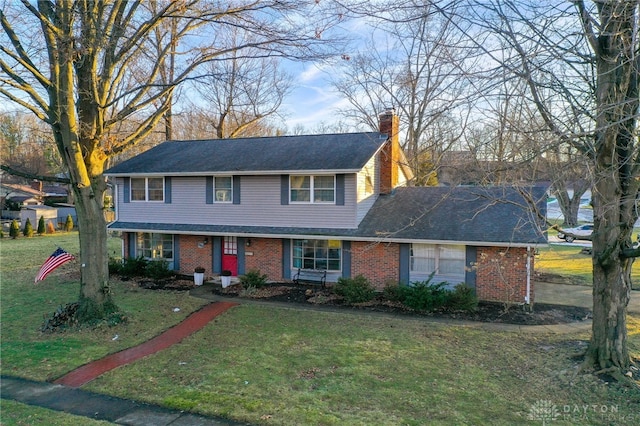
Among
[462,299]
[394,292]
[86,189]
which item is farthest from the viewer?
[394,292]

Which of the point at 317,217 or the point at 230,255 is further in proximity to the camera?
the point at 230,255

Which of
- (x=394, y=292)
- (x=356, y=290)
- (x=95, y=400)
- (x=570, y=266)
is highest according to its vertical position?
(x=356, y=290)

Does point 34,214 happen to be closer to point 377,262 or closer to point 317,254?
point 317,254

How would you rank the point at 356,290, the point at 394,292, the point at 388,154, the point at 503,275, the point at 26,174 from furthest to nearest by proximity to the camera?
the point at 388,154 < the point at 394,292 < the point at 356,290 < the point at 503,275 < the point at 26,174

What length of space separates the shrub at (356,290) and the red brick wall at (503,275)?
12.3 ft

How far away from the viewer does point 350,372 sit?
7.93m

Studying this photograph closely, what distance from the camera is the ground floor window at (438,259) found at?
1384 cm

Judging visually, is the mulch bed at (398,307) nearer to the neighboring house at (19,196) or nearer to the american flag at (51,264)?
the american flag at (51,264)

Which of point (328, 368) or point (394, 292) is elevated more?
point (394, 292)

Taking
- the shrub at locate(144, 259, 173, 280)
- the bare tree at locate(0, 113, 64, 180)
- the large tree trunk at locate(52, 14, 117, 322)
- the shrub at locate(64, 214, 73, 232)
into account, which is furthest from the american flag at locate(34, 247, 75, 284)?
the bare tree at locate(0, 113, 64, 180)

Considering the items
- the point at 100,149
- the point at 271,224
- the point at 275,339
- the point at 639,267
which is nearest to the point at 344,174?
the point at 271,224

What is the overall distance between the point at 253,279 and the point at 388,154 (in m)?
7.81

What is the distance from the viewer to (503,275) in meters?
13.0

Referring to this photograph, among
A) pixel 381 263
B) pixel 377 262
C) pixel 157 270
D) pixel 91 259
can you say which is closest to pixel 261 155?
pixel 157 270
